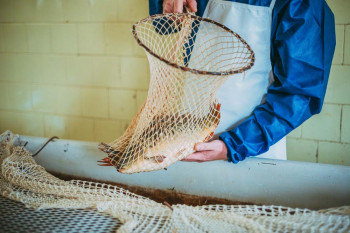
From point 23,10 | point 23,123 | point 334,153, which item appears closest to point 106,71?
point 23,10

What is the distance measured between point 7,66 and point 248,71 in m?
2.17

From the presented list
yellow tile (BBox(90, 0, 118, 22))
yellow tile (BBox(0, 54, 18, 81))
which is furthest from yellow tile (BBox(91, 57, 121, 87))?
yellow tile (BBox(0, 54, 18, 81))

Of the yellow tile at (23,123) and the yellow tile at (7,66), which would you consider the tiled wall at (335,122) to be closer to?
the yellow tile at (23,123)

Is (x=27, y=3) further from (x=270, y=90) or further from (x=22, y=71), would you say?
(x=270, y=90)

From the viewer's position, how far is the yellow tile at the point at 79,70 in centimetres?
224

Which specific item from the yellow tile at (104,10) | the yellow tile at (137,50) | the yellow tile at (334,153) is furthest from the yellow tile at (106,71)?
the yellow tile at (334,153)

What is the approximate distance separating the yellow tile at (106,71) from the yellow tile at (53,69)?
29cm

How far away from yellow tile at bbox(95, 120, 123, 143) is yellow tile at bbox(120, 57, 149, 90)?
331 mm

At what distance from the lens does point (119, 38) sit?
6.82ft

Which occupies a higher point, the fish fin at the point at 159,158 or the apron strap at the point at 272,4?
the apron strap at the point at 272,4

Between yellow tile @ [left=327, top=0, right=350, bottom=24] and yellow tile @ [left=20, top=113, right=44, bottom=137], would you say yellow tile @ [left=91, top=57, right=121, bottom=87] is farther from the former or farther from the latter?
yellow tile @ [left=327, top=0, right=350, bottom=24]

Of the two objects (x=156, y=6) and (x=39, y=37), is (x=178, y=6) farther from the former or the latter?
(x=39, y=37)

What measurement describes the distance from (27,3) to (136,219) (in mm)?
2135

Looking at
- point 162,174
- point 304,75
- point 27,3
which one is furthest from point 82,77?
point 304,75
